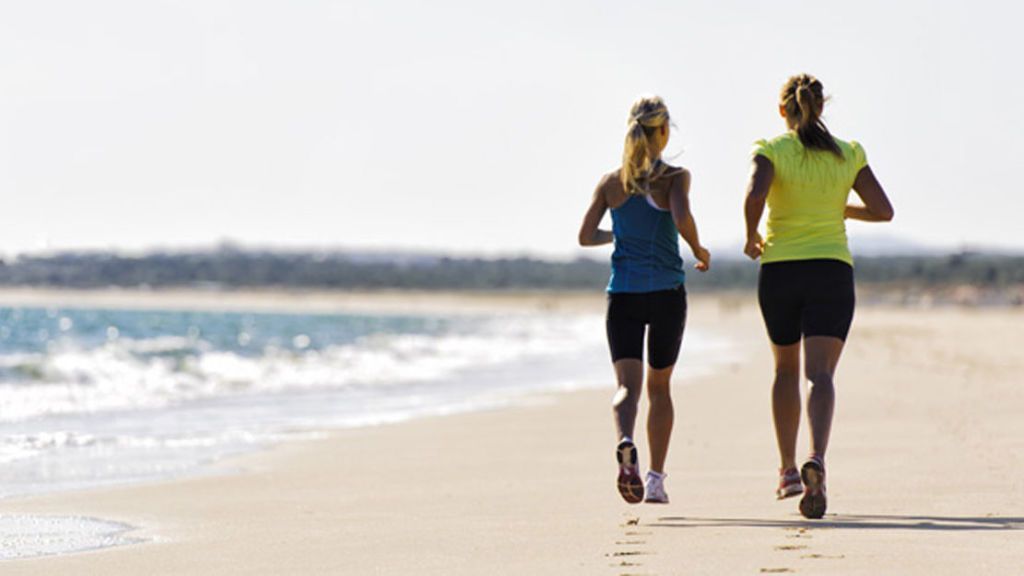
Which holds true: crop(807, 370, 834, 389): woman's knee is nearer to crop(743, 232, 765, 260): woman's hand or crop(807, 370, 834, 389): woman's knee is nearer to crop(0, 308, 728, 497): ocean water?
crop(743, 232, 765, 260): woman's hand

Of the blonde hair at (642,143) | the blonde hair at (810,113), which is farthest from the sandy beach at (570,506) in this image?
the blonde hair at (810,113)

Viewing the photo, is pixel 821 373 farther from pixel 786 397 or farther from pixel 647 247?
pixel 647 247

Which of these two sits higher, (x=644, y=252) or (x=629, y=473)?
(x=644, y=252)

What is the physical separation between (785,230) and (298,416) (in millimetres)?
7162

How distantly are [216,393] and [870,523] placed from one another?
11.4 m

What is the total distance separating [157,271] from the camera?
219 ft

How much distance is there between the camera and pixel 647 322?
5727mm

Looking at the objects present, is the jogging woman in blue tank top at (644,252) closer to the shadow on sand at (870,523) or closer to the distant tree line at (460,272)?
the shadow on sand at (870,523)

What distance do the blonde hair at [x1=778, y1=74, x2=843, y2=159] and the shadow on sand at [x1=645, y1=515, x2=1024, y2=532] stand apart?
4.33ft

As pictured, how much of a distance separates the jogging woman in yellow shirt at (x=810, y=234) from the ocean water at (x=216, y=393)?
349 cm

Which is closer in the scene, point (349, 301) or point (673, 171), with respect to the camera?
point (673, 171)

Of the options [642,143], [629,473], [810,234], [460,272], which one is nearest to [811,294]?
[810,234]

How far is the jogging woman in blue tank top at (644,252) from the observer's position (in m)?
5.61

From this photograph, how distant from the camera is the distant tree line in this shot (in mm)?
96375
